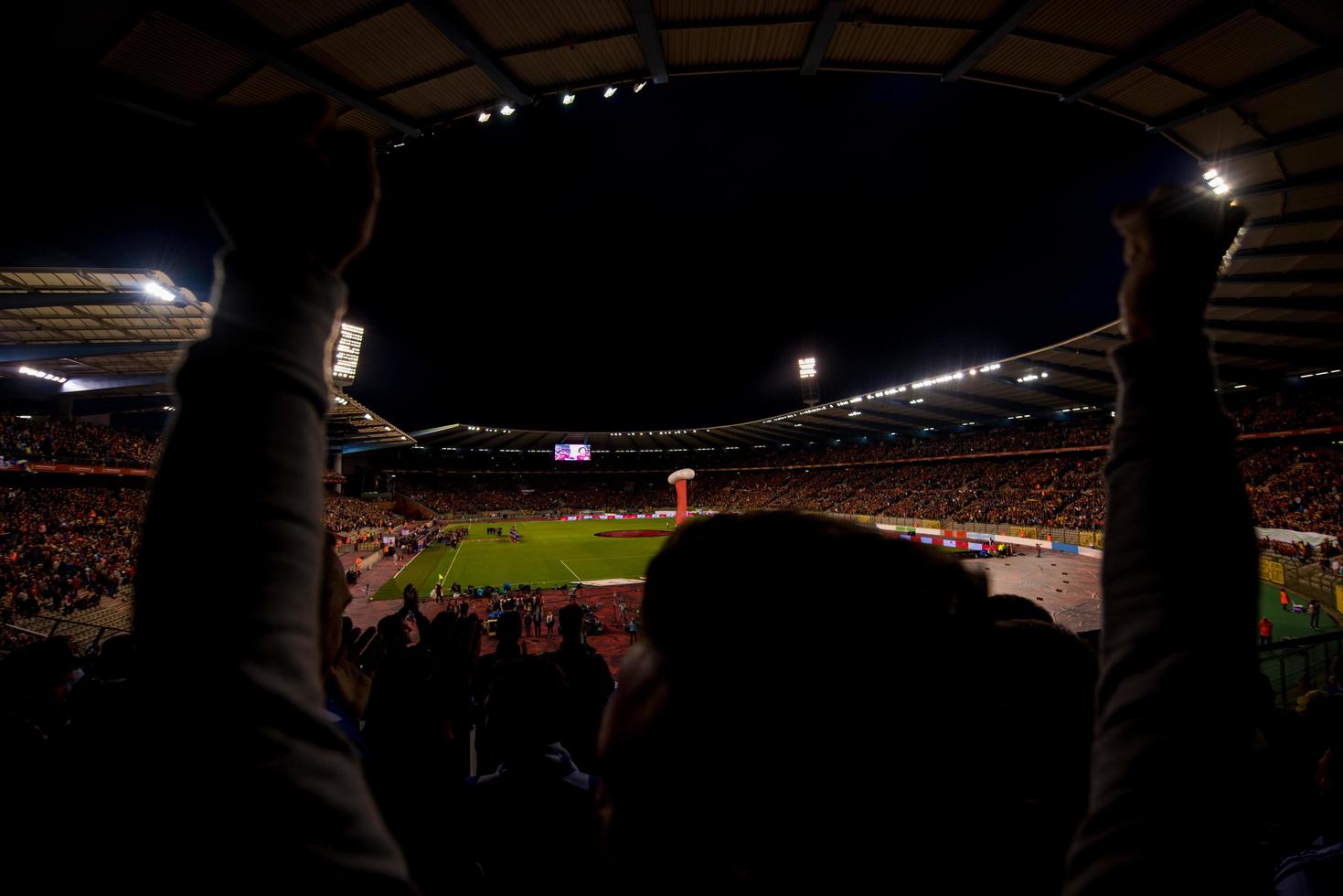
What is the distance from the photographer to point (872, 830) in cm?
74

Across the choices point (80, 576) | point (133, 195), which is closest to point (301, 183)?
point (133, 195)

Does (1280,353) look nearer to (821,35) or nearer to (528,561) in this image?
(821,35)

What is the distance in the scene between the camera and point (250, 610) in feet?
2.22

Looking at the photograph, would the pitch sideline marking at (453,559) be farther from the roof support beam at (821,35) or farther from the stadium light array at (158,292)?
the roof support beam at (821,35)

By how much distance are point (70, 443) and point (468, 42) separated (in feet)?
123

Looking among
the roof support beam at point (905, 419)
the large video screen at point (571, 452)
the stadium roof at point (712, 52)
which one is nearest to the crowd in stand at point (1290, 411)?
the roof support beam at point (905, 419)

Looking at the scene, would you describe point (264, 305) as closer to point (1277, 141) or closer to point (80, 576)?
point (1277, 141)

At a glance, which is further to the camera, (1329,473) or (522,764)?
(1329,473)

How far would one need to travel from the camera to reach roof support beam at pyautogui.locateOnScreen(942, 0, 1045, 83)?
265 inches

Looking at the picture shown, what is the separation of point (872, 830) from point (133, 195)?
1881 cm

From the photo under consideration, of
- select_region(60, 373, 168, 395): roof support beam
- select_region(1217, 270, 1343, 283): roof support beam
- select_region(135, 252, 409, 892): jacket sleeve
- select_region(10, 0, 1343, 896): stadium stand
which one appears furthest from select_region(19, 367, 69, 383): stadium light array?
select_region(1217, 270, 1343, 283): roof support beam

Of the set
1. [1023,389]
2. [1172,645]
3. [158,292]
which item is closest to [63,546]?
[158,292]

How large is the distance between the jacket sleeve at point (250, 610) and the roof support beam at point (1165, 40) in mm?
11102

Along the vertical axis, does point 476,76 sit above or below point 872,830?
above
